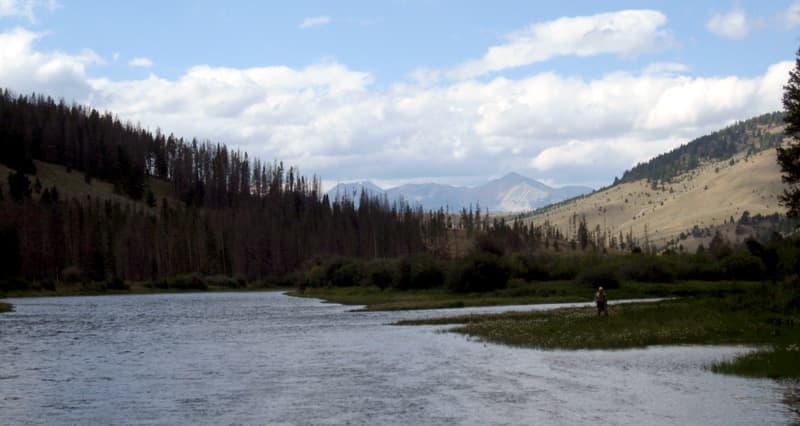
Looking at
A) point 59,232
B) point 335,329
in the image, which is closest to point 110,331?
point 335,329

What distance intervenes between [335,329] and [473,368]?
94.1 ft

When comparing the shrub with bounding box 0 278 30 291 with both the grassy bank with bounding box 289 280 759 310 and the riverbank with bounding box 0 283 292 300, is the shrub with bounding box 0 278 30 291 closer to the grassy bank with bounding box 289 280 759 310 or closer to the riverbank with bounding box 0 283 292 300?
the riverbank with bounding box 0 283 292 300

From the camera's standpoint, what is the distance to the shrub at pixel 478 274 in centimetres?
11469

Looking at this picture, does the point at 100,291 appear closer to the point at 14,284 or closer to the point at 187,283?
the point at 14,284

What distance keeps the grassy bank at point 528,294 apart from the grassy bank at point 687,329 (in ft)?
113

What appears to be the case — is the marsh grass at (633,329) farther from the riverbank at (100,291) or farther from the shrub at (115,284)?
the shrub at (115,284)

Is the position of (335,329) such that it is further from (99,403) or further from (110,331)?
(99,403)

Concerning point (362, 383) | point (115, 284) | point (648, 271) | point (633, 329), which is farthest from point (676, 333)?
point (115, 284)

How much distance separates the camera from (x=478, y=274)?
115 meters

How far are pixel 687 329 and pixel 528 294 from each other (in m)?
59.8

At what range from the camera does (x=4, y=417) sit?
108 ft

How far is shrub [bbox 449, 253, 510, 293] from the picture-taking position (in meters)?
115

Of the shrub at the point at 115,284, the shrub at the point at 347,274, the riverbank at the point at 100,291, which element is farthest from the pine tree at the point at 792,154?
the shrub at the point at 115,284

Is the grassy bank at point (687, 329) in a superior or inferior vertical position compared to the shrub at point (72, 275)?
inferior
